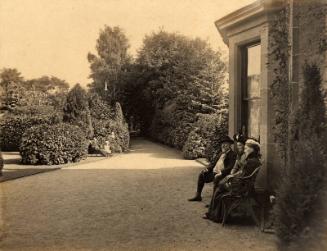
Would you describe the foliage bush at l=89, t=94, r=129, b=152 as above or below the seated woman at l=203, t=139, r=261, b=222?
above

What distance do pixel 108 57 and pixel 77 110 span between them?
62.4ft

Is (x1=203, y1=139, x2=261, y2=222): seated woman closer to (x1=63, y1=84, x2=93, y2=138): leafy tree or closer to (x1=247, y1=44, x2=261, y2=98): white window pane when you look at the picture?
(x1=247, y1=44, x2=261, y2=98): white window pane

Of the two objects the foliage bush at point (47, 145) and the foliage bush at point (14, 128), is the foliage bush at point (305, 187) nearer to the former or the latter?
the foliage bush at point (47, 145)

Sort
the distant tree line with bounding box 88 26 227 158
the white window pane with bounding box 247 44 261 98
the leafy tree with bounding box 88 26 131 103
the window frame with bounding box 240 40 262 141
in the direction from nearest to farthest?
the white window pane with bounding box 247 44 261 98 → the window frame with bounding box 240 40 262 141 → the distant tree line with bounding box 88 26 227 158 → the leafy tree with bounding box 88 26 131 103

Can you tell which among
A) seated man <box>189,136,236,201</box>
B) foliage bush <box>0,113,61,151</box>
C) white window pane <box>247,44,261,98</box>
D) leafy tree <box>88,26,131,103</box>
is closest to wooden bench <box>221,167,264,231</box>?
seated man <box>189,136,236,201</box>

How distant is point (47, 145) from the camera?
15.1 metres

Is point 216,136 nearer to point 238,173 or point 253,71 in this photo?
point 253,71

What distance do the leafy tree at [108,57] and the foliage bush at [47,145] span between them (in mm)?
18227

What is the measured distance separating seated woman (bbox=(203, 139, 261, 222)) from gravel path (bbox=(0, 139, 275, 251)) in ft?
0.70

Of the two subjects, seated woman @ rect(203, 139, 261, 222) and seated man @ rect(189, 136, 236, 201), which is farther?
seated man @ rect(189, 136, 236, 201)

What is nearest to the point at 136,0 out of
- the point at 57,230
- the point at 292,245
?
the point at 57,230

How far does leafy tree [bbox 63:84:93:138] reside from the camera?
1919 centimetres

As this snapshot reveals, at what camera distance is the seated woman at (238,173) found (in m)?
6.55

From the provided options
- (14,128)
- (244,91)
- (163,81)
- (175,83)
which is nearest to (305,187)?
(244,91)
